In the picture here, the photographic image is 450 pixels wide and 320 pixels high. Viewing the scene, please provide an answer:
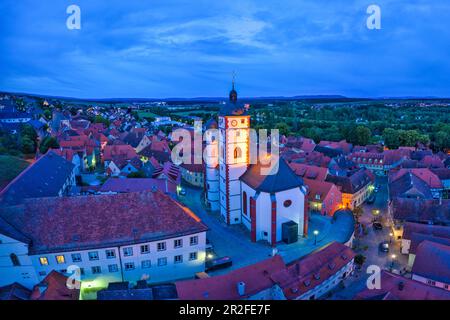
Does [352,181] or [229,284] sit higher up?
[352,181]

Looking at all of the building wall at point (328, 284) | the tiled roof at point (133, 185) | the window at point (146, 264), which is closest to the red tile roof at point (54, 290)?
the window at point (146, 264)

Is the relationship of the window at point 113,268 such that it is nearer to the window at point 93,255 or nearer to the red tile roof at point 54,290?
the window at point 93,255

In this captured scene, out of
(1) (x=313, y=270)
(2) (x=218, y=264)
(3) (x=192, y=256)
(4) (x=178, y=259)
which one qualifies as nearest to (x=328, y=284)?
(1) (x=313, y=270)

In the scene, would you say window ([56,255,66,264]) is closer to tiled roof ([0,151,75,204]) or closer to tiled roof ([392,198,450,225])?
tiled roof ([0,151,75,204])

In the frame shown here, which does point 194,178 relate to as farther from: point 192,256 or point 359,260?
point 359,260

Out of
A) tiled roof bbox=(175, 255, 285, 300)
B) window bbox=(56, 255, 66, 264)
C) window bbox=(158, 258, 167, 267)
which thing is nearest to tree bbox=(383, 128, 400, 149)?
tiled roof bbox=(175, 255, 285, 300)
